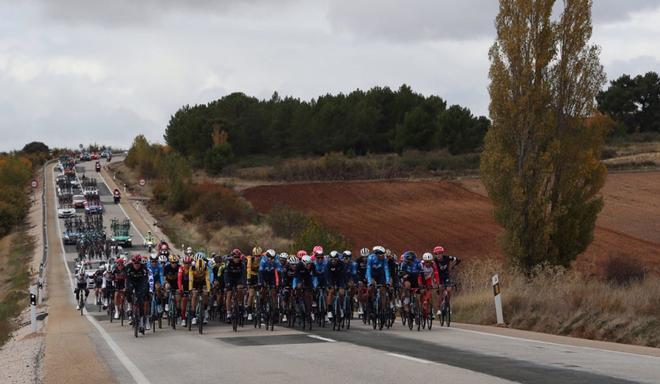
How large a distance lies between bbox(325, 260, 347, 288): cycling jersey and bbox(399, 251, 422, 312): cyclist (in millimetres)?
1530

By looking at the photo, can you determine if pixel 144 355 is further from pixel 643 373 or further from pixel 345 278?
pixel 643 373

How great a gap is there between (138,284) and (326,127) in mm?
98564

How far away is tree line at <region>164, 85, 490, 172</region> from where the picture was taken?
114m

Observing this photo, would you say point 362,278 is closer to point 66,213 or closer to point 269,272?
point 269,272

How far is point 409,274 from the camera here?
22.6 metres

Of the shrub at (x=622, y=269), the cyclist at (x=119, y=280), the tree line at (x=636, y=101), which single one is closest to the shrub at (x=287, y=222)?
the shrub at (x=622, y=269)

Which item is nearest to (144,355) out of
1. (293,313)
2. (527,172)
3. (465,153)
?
(293,313)

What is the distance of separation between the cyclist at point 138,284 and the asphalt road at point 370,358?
1135mm

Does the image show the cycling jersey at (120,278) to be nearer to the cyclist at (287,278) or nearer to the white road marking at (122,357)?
the white road marking at (122,357)

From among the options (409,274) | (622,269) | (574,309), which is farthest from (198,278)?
(622,269)

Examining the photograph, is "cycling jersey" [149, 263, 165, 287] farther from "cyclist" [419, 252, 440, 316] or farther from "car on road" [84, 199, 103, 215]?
"car on road" [84, 199, 103, 215]

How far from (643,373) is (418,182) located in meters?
78.7

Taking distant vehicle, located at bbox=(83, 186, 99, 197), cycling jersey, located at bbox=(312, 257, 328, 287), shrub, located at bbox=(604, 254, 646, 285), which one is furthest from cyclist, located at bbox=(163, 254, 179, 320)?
distant vehicle, located at bbox=(83, 186, 99, 197)

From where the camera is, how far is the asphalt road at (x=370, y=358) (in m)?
12.9
